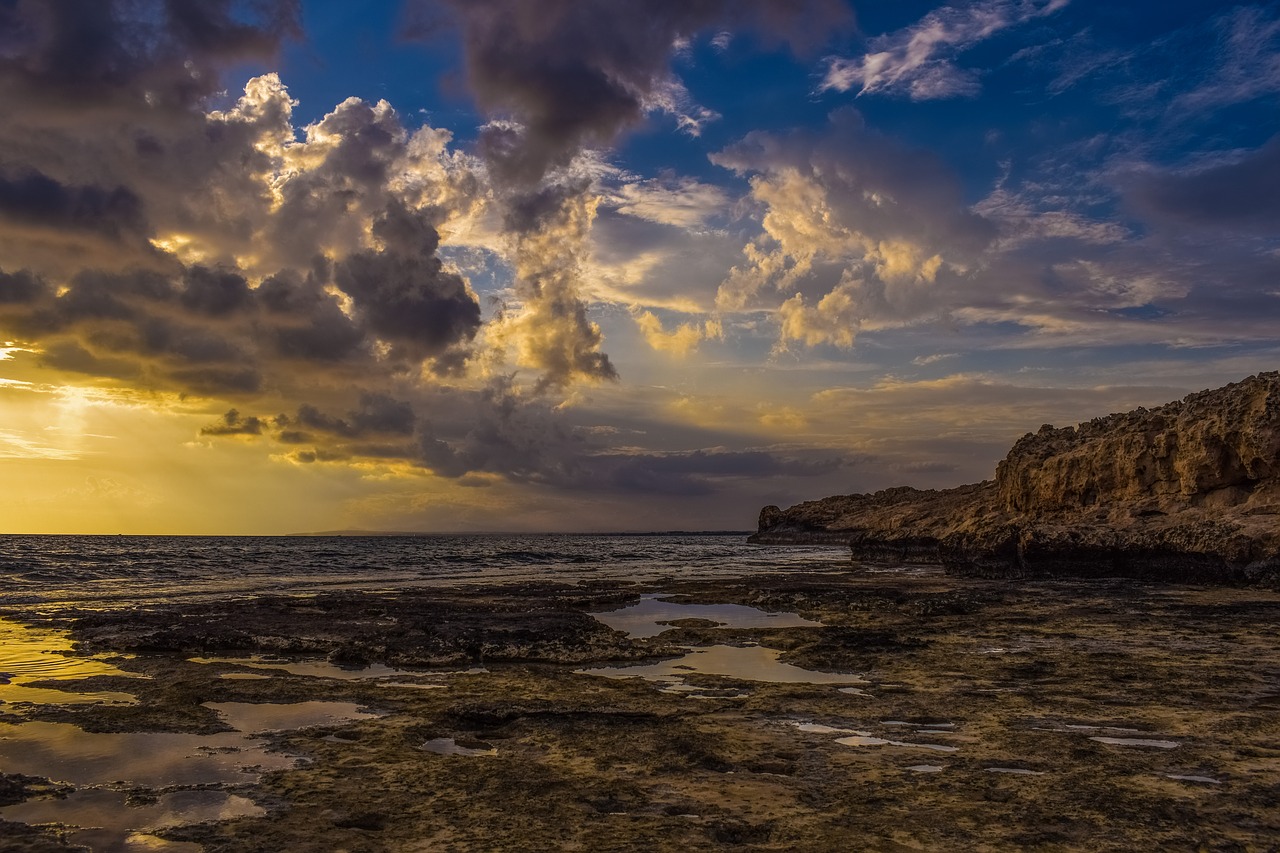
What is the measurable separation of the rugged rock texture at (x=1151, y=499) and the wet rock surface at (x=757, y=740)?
15864mm

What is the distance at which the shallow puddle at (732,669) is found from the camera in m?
13.0

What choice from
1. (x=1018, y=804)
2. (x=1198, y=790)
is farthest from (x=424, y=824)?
(x=1198, y=790)

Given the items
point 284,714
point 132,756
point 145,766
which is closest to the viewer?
point 145,766

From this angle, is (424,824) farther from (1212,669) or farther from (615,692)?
(1212,669)

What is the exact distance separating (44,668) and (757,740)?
1334cm

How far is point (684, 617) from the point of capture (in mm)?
23078

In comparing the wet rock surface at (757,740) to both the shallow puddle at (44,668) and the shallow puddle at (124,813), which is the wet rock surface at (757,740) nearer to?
the shallow puddle at (124,813)

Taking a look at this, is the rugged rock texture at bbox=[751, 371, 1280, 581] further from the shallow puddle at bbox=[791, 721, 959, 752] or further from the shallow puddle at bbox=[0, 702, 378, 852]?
the shallow puddle at bbox=[0, 702, 378, 852]

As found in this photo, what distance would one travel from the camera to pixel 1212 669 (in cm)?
1266

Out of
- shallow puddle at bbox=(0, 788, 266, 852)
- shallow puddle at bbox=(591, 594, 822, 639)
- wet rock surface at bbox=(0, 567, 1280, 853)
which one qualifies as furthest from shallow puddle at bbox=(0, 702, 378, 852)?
shallow puddle at bbox=(591, 594, 822, 639)

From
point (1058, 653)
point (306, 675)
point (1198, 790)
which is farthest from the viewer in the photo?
point (1058, 653)

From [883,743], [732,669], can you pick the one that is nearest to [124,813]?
[883,743]

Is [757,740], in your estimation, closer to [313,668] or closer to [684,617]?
[313,668]

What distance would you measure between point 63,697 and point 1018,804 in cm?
1267
